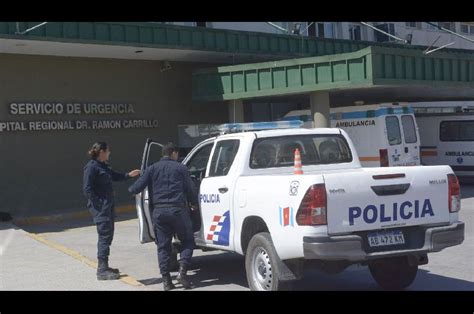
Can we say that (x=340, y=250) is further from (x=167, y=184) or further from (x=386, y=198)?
(x=167, y=184)

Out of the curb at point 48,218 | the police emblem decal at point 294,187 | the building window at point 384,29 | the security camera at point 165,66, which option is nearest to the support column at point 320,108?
the security camera at point 165,66

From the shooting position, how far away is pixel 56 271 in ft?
29.8

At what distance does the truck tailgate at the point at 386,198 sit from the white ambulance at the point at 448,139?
15526mm

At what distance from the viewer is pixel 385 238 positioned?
22.2 ft

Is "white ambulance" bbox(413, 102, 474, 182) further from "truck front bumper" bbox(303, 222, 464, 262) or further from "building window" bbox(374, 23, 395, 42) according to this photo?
"truck front bumper" bbox(303, 222, 464, 262)

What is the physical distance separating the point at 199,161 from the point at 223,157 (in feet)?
2.99

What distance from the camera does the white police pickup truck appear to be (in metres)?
6.47

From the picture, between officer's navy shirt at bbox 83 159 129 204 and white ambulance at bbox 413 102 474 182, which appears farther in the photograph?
white ambulance at bbox 413 102 474 182

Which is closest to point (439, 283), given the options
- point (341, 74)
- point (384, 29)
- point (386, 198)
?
point (386, 198)

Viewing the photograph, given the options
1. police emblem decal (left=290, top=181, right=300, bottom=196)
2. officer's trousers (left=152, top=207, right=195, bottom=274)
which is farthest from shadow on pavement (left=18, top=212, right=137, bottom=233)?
police emblem decal (left=290, top=181, right=300, bottom=196)

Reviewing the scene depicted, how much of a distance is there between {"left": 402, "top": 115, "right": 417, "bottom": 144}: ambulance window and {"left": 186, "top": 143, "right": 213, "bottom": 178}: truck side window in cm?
1164

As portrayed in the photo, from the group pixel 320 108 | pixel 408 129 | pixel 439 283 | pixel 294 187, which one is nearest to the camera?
pixel 294 187

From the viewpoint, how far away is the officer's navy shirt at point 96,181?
27.1 ft

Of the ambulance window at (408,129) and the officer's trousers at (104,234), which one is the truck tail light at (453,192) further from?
the ambulance window at (408,129)
